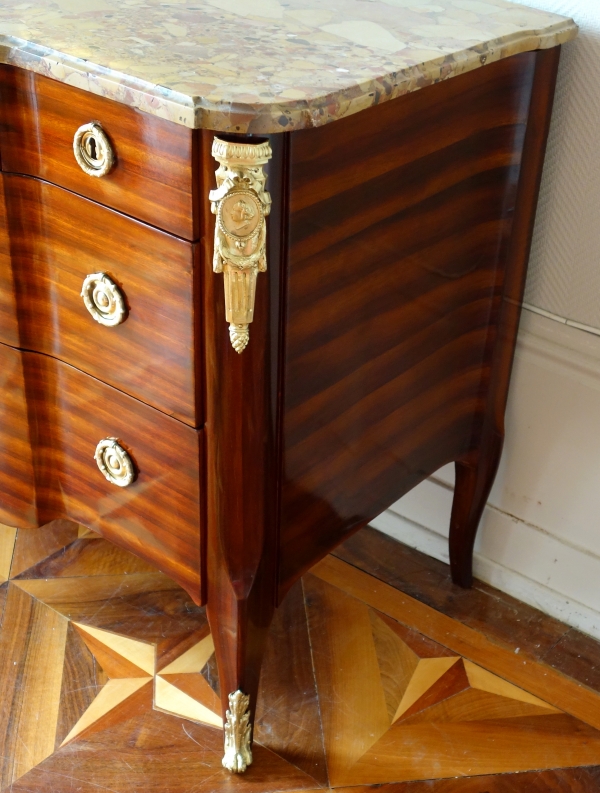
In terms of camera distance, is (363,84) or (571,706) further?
(571,706)

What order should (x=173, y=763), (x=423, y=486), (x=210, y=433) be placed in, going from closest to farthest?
(x=210, y=433)
(x=173, y=763)
(x=423, y=486)

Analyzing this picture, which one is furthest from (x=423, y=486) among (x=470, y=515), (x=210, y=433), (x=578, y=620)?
(x=210, y=433)

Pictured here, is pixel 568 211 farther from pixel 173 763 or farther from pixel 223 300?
pixel 173 763

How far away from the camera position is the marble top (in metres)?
0.62

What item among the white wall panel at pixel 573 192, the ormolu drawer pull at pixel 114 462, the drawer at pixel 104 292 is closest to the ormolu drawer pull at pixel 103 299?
the drawer at pixel 104 292

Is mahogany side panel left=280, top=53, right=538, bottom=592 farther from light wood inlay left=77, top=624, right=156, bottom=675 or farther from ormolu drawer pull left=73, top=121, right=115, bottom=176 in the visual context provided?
light wood inlay left=77, top=624, right=156, bottom=675

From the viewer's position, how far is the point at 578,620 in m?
1.16

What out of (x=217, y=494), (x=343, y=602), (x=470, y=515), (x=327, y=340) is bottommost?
(x=343, y=602)

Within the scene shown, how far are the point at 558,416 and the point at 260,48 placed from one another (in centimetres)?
58

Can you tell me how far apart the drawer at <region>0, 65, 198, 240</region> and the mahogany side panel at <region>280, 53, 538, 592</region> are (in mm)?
83

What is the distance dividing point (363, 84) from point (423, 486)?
691mm

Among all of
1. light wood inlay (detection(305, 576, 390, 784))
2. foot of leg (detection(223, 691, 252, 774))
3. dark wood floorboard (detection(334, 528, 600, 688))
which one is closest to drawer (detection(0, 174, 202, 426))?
foot of leg (detection(223, 691, 252, 774))

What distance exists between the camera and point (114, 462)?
2.83 feet

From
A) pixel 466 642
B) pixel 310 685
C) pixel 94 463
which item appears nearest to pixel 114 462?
pixel 94 463
